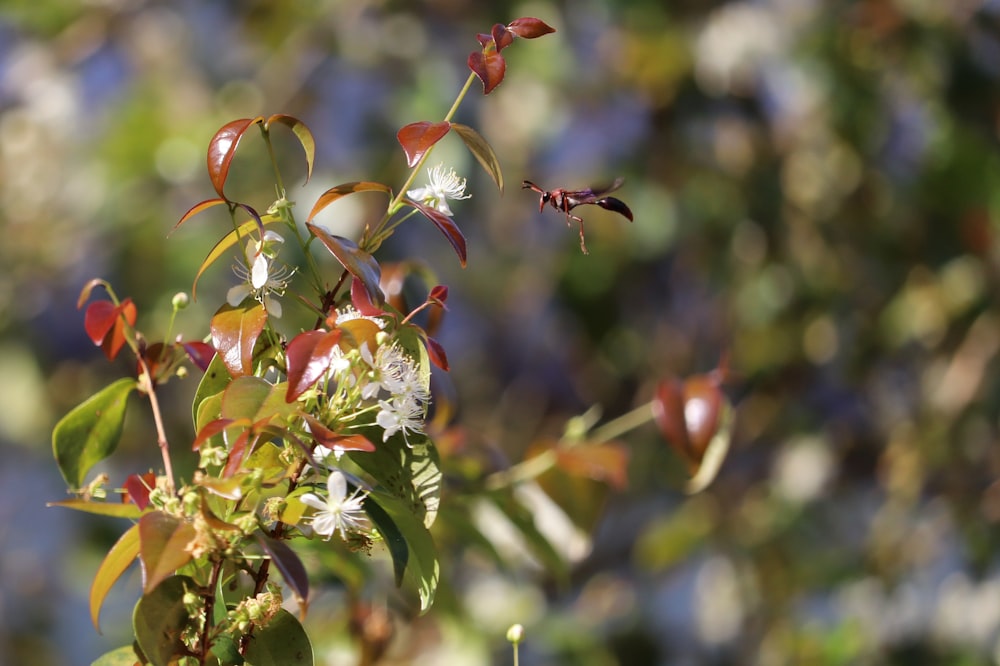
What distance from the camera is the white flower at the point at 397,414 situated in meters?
0.33

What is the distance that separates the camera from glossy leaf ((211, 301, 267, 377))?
343mm

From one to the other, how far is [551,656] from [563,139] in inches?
39.0

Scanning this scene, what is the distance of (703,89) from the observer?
5.71 ft

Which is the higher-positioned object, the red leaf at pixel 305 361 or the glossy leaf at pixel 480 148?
the glossy leaf at pixel 480 148

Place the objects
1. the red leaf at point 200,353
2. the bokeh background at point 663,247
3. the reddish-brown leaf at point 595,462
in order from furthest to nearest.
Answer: the bokeh background at point 663,247
the reddish-brown leaf at point 595,462
the red leaf at point 200,353

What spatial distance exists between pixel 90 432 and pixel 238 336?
10 centimetres

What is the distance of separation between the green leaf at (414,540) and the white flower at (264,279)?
8cm

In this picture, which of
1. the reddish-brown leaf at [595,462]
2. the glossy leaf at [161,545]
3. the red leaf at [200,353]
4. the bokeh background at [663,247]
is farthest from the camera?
the bokeh background at [663,247]

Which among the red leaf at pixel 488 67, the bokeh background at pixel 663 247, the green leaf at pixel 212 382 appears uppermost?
the red leaf at pixel 488 67

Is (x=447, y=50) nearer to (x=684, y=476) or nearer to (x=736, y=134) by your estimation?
(x=736, y=134)

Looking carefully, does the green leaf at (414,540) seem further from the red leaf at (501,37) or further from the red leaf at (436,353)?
the red leaf at (501,37)

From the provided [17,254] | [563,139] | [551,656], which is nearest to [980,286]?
[563,139]

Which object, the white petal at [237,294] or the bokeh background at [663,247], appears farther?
the bokeh background at [663,247]

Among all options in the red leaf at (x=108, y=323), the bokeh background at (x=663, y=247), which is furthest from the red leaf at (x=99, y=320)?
the bokeh background at (x=663, y=247)
